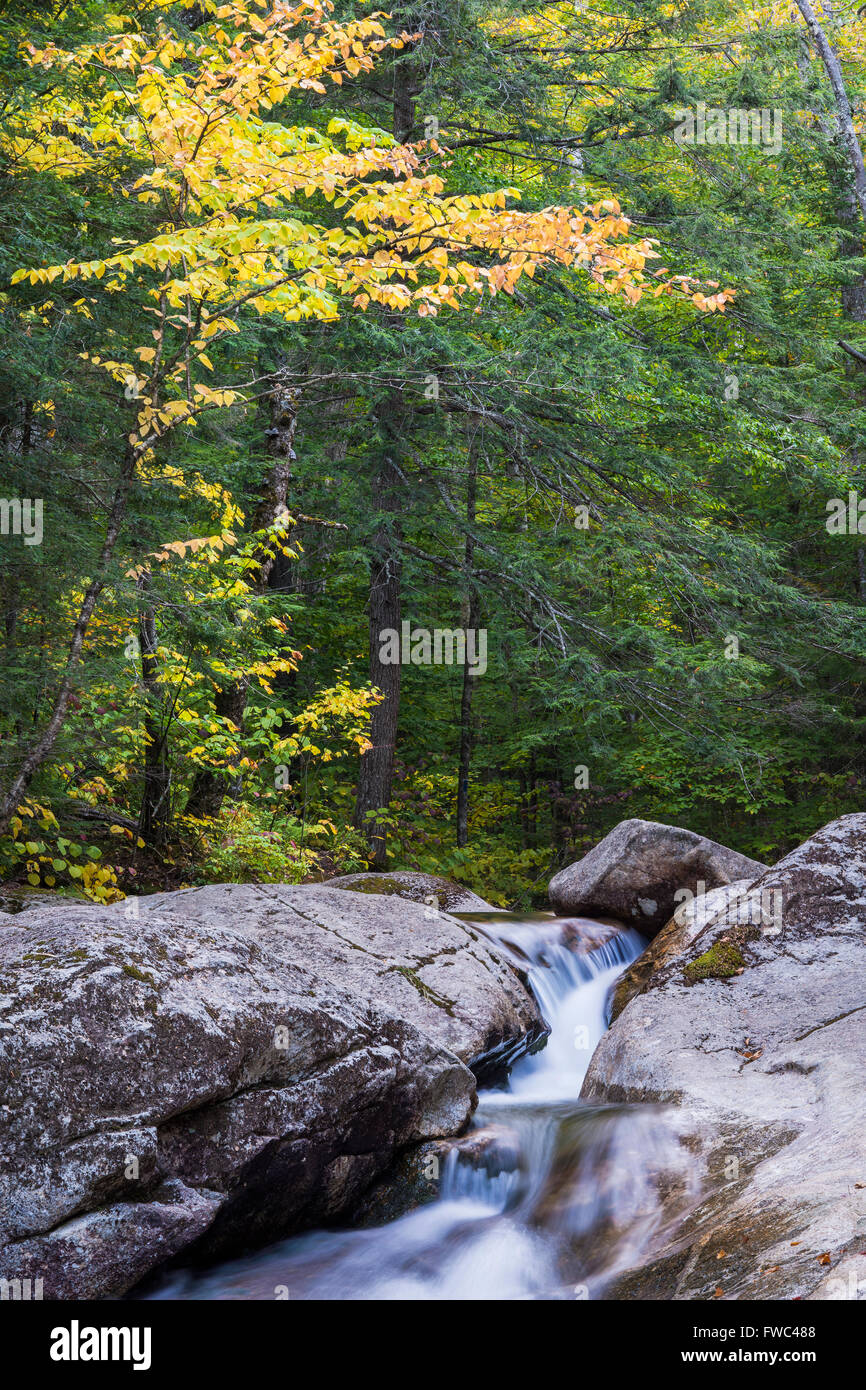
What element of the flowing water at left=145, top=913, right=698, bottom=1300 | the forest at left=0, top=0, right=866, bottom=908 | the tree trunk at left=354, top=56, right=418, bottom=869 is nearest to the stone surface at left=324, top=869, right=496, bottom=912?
the forest at left=0, top=0, right=866, bottom=908

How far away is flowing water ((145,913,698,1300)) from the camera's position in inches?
174

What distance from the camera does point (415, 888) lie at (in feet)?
31.7

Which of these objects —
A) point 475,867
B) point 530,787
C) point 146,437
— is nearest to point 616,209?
point 146,437

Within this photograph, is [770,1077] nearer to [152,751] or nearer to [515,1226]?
[515,1226]

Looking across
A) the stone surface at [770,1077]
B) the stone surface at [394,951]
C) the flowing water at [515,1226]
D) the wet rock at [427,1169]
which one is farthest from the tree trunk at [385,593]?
the flowing water at [515,1226]

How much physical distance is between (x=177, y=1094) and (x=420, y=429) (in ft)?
33.6

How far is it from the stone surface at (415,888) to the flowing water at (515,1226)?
3.07 meters

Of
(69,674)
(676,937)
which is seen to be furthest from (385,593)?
(69,674)

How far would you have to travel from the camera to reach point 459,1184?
5359 mm

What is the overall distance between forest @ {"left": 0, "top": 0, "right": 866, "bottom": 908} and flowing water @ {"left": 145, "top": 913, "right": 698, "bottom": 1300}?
10.9 ft

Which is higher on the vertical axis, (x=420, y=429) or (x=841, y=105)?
(x=841, y=105)

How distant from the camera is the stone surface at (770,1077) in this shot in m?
3.36

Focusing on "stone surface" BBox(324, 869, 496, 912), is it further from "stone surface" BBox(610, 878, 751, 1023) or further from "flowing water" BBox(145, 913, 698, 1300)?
"flowing water" BBox(145, 913, 698, 1300)

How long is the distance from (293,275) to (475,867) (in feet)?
34.2
